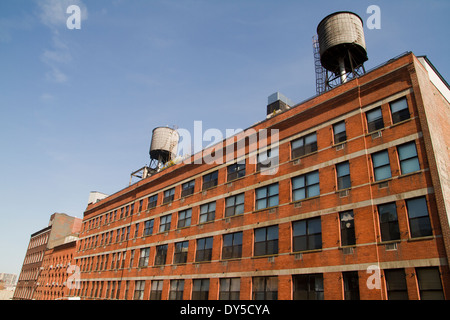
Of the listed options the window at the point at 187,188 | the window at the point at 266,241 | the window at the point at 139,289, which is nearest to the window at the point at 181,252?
the window at the point at 187,188

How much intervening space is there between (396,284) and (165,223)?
2440cm

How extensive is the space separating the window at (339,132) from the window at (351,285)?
8875mm

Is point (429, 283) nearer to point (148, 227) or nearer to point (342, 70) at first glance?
point (342, 70)

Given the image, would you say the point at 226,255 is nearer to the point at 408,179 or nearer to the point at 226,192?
the point at 226,192

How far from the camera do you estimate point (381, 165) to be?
786 inches

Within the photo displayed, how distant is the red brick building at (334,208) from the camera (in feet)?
57.2

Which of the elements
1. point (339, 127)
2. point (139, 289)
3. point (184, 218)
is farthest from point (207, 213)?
point (339, 127)

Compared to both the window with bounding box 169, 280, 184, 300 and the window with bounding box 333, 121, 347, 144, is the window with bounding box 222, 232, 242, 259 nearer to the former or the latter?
the window with bounding box 169, 280, 184, 300

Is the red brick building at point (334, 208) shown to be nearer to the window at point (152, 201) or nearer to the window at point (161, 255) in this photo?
the window at point (161, 255)

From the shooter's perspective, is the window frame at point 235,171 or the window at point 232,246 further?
the window frame at point 235,171

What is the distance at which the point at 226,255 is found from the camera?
27.0 meters
